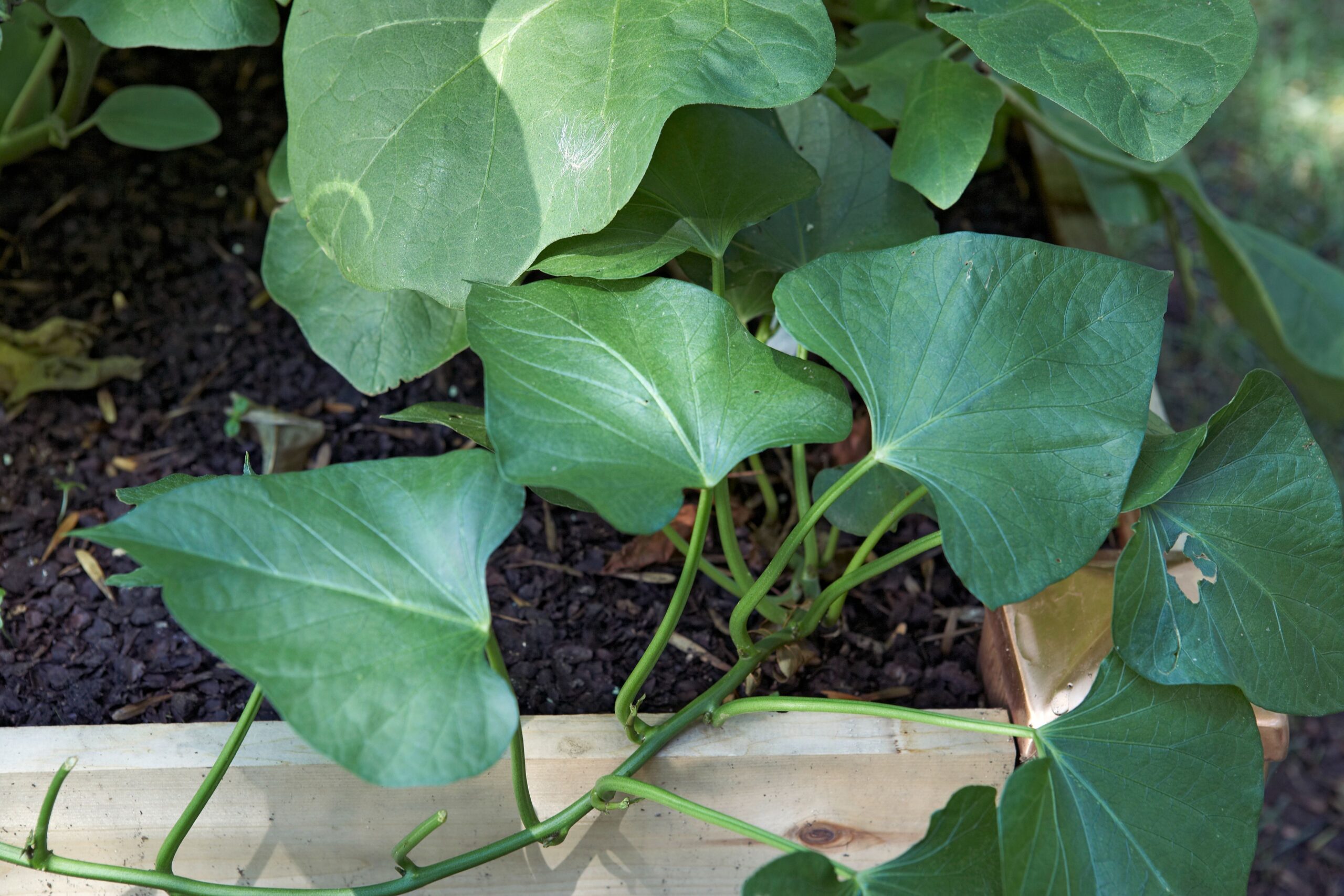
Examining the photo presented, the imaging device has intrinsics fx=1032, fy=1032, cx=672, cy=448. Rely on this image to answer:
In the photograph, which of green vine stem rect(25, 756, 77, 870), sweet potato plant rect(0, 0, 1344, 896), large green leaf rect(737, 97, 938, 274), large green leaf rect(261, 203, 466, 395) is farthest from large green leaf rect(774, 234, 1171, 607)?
green vine stem rect(25, 756, 77, 870)

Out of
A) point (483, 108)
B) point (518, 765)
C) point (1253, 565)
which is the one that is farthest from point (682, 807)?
point (483, 108)

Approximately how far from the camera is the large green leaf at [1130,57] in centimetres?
74

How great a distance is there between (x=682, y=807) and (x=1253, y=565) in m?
0.45

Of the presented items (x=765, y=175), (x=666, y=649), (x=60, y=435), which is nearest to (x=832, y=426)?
(x=765, y=175)

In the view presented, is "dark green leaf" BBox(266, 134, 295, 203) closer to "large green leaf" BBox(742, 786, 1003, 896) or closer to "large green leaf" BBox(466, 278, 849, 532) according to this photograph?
"large green leaf" BBox(466, 278, 849, 532)

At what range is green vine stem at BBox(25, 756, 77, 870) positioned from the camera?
2.11ft

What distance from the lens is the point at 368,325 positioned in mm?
1002

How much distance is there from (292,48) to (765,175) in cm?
40

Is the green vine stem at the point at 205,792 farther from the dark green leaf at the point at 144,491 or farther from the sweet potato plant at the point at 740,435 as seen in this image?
the dark green leaf at the point at 144,491

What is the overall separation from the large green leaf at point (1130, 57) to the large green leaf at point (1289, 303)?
618mm

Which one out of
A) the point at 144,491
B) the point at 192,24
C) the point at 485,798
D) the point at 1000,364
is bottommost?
the point at 485,798

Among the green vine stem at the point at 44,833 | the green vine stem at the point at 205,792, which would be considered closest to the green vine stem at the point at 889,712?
the green vine stem at the point at 205,792

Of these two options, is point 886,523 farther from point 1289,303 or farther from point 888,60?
point 1289,303

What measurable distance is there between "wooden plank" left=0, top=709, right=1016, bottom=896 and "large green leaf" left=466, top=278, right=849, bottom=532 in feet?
0.93
